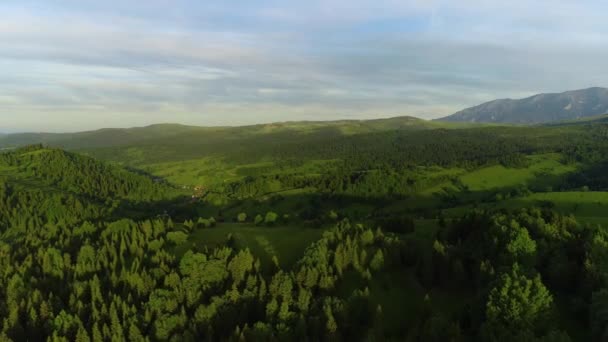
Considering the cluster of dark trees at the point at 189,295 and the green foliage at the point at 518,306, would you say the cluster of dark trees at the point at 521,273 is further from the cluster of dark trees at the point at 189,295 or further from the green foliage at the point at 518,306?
the cluster of dark trees at the point at 189,295

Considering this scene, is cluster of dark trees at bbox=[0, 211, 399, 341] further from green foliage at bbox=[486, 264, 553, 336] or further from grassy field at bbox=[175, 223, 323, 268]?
green foliage at bbox=[486, 264, 553, 336]

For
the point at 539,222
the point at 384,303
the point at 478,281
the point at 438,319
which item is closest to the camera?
the point at 438,319

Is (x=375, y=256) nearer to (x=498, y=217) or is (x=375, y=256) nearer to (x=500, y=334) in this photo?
(x=498, y=217)

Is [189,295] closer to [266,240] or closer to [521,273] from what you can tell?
[266,240]

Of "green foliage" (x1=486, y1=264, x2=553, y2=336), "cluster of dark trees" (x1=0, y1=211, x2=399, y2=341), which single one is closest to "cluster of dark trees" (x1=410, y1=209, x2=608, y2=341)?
"green foliage" (x1=486, y1=264, x2=553, y2=336)

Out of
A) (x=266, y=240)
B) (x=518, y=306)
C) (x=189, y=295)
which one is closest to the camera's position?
(x=518, y=306)

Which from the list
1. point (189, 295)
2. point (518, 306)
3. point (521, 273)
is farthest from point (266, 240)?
point (518, 306)

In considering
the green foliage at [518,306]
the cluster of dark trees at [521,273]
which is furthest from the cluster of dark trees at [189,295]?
the green foliage at [518,306]

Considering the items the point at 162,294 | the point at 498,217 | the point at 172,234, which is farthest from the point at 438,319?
the point at 172,234
